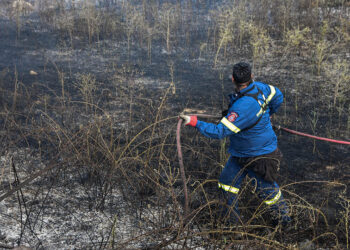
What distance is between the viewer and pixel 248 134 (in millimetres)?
3121

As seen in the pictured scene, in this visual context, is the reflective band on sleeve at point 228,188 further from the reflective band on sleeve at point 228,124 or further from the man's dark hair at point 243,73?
the man's dark hair at point 243,73

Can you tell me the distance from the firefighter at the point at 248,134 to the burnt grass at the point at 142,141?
0.73 ft

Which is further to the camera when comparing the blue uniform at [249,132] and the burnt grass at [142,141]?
the burnt grass at [142,141]

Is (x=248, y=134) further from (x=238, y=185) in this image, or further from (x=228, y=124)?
(x=238, y=185)

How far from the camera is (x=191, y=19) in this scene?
11.2 metres

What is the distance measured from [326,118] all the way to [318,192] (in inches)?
94.1

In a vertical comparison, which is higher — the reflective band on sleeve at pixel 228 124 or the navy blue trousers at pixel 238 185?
the reflective band on sleeve at pixel 228 124

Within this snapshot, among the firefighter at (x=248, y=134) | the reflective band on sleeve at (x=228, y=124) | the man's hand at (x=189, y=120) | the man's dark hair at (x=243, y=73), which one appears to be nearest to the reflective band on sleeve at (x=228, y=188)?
the firefighter at (x=248, y=134)

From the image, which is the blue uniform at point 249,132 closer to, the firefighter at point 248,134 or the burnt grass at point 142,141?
the firefighter at point 248,134

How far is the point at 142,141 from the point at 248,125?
5.99 feet

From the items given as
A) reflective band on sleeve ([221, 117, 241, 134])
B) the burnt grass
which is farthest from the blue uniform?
the burnt grass

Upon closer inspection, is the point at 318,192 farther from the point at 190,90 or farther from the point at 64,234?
the point at 190,90

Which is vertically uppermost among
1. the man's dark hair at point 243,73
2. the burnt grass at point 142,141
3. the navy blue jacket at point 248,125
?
the man's dark hair at point 243,73

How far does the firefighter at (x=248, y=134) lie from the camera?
2.93 meters
